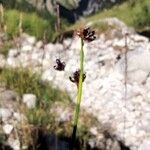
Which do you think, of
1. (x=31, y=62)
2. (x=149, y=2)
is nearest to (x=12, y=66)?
(x=31, y=62)

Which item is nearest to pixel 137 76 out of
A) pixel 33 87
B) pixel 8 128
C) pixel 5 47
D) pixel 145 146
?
pixel 33 87

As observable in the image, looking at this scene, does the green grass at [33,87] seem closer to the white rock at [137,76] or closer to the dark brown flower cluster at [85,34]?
the white rock at [137,76]

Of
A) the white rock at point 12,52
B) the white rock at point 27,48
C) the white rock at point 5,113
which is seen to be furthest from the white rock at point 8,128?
the white rock at point 27,48

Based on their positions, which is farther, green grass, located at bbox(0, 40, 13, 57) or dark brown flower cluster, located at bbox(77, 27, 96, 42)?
green grass, located at bbox(0, 40, 13, 57)

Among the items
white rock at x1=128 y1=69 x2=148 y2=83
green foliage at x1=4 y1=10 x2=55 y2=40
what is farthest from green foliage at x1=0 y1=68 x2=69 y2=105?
green foliage at x1=4 y1=10 x2=55 y2=40

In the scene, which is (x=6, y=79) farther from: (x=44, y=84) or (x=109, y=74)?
(x=109, y=74)

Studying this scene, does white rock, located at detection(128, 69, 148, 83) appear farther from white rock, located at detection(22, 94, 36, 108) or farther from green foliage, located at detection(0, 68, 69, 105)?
white rock, located at detection(22, 94, 36, 108)
